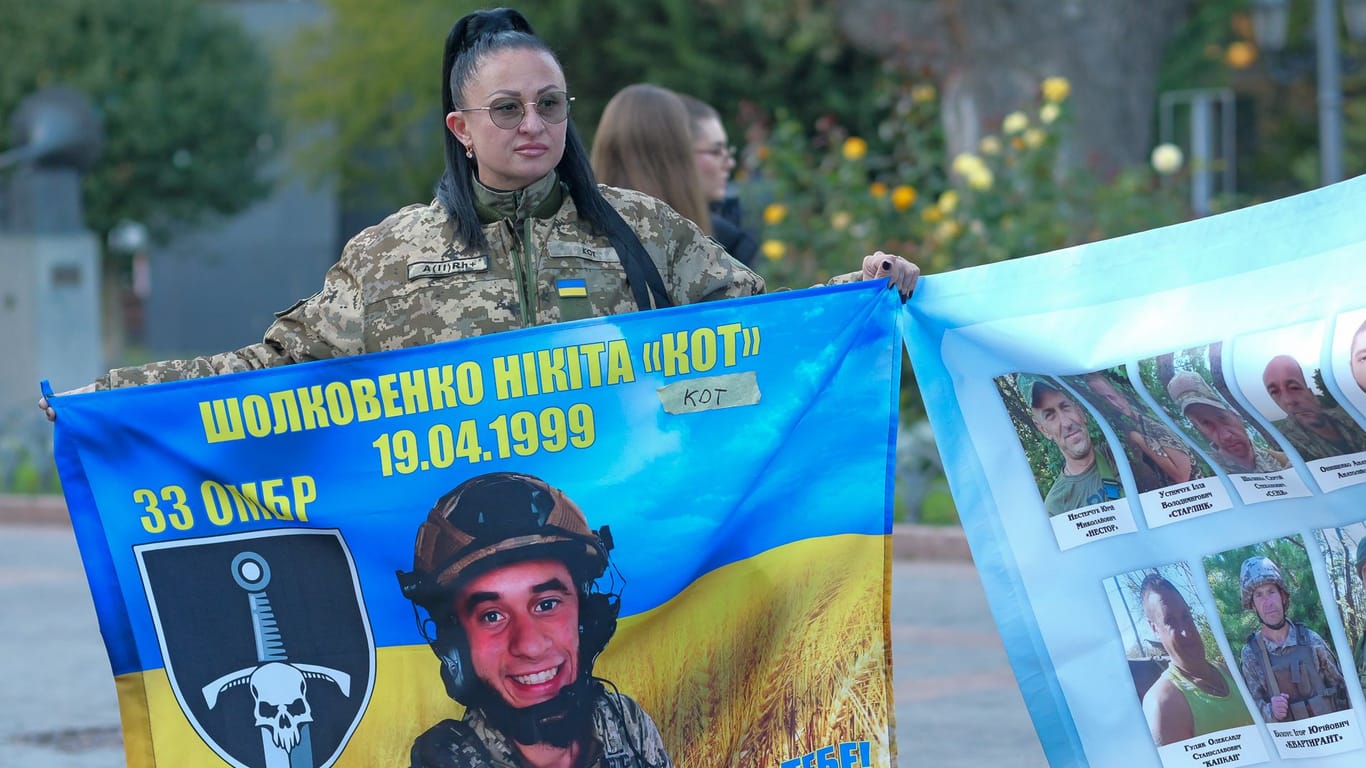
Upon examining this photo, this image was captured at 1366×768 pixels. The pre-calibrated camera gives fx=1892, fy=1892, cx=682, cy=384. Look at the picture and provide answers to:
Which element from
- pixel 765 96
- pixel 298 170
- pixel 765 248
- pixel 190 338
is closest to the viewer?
pixel 765 248

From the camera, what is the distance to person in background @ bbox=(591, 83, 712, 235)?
5.80 m

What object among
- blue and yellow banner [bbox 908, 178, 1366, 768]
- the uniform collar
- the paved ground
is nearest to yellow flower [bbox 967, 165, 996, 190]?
the paved ground

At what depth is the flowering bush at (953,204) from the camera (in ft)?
36.3

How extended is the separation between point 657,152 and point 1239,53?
2047cm

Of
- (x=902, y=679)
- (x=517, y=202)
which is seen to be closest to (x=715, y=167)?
(x=902, y=679)

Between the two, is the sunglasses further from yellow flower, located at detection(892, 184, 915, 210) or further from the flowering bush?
yellow flower, located at detection(892, 184, 915, 210)

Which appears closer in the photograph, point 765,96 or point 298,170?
point 765,96

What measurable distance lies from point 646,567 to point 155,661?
947mm

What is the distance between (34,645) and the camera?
842cm

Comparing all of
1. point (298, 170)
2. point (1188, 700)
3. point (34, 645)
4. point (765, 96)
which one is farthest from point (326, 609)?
point (298, 170)

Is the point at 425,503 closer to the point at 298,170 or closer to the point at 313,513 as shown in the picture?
the point at 313,513

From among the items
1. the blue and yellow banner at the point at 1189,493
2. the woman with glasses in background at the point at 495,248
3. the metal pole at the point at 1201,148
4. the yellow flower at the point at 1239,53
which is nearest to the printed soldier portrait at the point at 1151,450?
the blue and yellow banner at the point at 1189,493

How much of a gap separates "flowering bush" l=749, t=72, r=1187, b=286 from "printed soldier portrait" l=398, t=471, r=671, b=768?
7.62 m

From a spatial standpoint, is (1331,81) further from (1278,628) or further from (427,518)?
(427,518)
